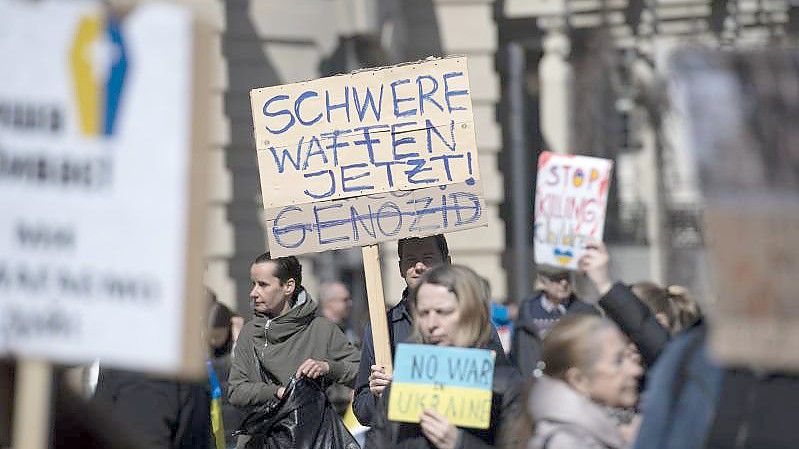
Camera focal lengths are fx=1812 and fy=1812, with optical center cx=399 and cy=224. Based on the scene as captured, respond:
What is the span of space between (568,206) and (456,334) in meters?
4.27

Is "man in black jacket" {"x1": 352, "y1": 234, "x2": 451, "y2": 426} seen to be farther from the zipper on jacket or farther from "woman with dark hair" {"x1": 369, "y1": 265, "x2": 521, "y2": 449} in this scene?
"woman with dark hair" {"x1": 369, "y1": 265, "x2": 521, "y2": 449}

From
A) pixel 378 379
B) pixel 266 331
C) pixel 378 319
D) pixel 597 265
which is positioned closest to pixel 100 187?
pixel 597 265

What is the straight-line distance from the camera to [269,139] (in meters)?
7.00

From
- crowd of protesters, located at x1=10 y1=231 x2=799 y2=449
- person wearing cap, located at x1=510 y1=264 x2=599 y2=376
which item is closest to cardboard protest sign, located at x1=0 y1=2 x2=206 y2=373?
crowd of protesters, located at x1=10 y1=231 x2=799 y2=449

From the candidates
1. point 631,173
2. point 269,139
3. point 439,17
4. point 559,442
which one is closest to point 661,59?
point 439,17

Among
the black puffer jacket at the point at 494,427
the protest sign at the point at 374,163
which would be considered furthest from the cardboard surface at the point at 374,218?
the black puffer jacket at the point at 494,427

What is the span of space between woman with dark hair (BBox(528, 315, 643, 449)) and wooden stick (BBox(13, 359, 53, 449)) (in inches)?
51.1

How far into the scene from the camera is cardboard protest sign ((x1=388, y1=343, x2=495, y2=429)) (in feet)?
17.4

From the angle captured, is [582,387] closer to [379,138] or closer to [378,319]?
[378,319]

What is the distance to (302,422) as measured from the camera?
6930 mm

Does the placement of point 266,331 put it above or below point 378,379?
A: above

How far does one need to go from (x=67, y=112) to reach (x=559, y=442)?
1503 millimetres

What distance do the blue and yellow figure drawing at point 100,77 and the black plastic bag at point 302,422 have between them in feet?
9.29

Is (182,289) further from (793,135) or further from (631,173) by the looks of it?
(631,173)
